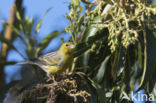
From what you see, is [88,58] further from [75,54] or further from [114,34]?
[114,34]

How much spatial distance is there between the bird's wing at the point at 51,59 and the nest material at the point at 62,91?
56cm

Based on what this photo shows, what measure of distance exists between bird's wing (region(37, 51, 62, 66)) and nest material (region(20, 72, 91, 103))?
0.56 meters

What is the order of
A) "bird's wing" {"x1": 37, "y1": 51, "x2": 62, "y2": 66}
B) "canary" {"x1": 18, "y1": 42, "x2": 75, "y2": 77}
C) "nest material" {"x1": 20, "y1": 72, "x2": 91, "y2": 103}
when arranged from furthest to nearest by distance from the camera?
1. "bird's wing" {"x1": 37, "y1": 51, "x2": 62, "y2": 66}
2. "canary" {"x1": 18, "y1": 42, "x2": 75, "y2": 77}
3. "nest material" {"x1": 20, "y1": 72, "x2": 91, "y2": 103}

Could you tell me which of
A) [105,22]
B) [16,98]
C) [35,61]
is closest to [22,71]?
[35,61]

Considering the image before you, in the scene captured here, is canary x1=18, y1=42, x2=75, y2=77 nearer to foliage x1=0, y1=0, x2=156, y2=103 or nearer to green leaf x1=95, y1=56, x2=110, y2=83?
foliage x1=0, y1=0, x2=156, y2=103

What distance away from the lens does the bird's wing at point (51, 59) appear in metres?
2.90

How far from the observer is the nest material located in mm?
2085

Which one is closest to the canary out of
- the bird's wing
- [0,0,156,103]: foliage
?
the bird's wing

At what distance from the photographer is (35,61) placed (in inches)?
116

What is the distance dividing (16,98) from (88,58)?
625 millimetres

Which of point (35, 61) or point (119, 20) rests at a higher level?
point (119, 20)

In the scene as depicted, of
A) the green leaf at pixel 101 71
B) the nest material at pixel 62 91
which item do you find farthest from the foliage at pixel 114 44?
the nest material at pixel 62 91

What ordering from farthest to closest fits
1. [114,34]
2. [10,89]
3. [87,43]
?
1. [10,89]
2. [87,43]
3. [114,34]

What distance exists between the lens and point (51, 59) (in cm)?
295
